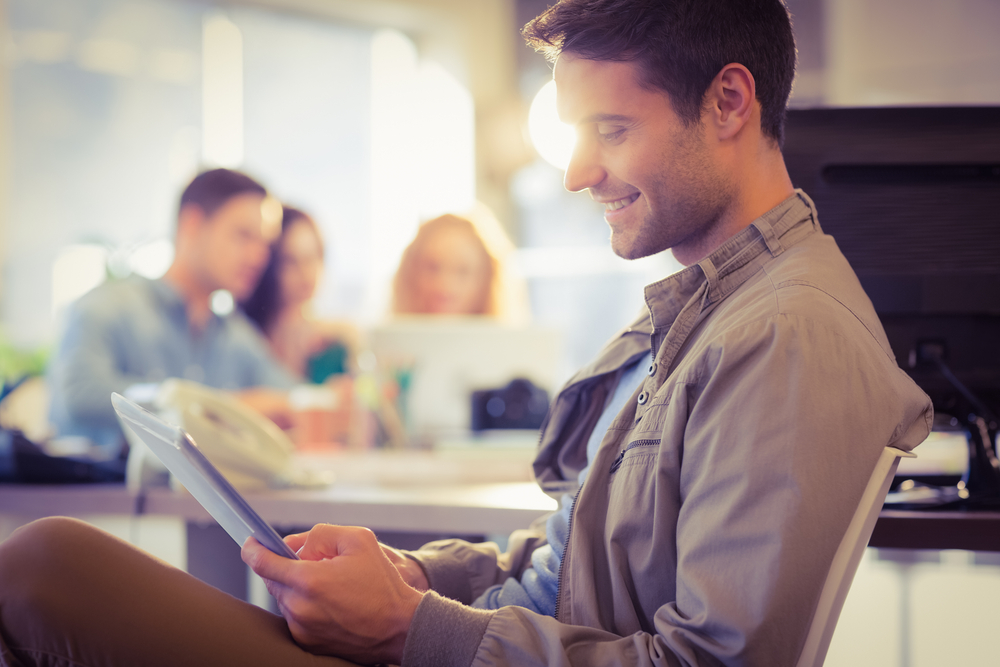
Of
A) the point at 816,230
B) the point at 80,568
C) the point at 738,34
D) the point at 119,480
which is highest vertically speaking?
the point at 738,34

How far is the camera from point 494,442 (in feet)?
6.54

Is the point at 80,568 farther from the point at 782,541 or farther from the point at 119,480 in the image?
the point at 119,480

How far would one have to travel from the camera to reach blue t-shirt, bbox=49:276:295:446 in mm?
2607

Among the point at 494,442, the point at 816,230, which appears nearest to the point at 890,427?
the point at 816,230

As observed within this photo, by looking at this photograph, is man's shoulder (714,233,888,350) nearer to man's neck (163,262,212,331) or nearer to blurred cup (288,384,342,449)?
blurred cup (288,384,342,449)

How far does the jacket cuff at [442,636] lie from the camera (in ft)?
2.61

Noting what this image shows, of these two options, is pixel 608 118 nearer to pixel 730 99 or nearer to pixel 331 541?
pixel 730 99

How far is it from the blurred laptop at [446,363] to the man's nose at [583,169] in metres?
1.33

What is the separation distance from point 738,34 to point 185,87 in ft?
12.9

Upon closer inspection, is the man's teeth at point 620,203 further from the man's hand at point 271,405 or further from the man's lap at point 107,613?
the man's hand at point 271,405

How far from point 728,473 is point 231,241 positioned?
106 inches

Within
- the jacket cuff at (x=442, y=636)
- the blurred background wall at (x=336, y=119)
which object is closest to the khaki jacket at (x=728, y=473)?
the jacket cuff at (x=442, y=636)

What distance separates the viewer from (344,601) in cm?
81

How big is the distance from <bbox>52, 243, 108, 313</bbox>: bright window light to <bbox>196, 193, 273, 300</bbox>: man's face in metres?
1.12
